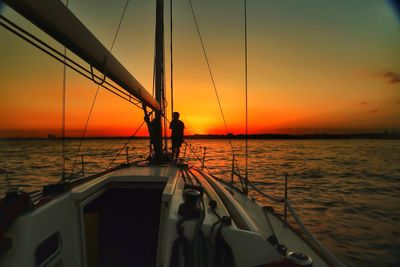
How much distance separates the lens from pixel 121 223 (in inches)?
186

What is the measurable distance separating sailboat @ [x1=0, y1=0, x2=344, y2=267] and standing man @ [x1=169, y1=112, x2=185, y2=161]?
4.69 meters

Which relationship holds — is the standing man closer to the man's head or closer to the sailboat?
the man's head

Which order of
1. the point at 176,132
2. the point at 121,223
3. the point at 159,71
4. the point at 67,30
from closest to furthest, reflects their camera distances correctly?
1. the point at 67,30
2. the point at 121,223
3. the point at 159,71
4. the point at 176,132

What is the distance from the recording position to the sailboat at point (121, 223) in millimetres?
2371

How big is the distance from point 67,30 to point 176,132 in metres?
7.25

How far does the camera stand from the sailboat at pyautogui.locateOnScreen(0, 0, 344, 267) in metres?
2.37

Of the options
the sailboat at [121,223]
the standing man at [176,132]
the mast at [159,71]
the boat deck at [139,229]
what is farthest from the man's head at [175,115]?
the boat deck at [139,229]

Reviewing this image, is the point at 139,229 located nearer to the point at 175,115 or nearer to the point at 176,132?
the point at 176,132

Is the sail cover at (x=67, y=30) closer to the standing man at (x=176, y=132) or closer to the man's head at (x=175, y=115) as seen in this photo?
the standing man at (x=176, y=132)

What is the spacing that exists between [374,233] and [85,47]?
32.4ft

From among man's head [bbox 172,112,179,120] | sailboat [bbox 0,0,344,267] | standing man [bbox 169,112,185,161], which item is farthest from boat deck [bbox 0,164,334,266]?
man's head [bbox 172,112,179,120]

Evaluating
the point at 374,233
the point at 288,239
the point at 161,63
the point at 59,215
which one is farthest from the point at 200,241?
the point at 374,233

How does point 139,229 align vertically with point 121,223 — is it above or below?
below

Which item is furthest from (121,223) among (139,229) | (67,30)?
(67,30)
